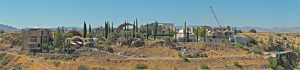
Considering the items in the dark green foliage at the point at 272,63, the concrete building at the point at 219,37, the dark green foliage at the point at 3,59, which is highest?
the concrete building at the point at 219,37

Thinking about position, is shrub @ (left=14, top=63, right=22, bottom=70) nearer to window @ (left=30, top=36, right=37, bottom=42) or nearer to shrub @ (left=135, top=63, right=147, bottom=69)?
window @ (left=30, top=36, right=37, bottom=42)

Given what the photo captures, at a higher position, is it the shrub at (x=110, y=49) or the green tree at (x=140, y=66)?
the shrub at (x=110, y=49)

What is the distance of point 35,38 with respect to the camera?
5228 cm

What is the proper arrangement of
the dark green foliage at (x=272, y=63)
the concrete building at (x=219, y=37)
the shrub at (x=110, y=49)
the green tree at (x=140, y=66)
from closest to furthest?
the green tree at (x=140, y=66), the dark green foliage at (x=272, y=63), the shrub at (x=110, y=49), the concrete building at (x=219, y=37)

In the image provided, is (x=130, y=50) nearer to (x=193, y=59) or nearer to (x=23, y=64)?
(x=193, y=59)

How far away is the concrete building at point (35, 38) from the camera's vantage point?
51219mm

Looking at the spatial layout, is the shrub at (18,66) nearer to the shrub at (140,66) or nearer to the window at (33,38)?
the window at (33,38)

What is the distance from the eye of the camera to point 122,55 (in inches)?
1887

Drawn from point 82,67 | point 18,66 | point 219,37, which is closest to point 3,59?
point 18,66

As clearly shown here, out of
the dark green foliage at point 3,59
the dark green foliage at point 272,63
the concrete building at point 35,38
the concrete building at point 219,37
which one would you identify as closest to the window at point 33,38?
the concrete building at point 35,38

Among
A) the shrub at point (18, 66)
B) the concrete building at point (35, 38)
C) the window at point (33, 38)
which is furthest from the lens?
the window at point (33, 38)

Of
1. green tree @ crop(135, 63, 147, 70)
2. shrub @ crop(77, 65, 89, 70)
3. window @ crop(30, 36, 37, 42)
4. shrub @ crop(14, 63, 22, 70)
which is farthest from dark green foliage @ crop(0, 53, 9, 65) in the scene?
green tree @ crop(135, 63, 147, 70)

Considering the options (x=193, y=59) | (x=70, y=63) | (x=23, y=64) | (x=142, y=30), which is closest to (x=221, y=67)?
(x=193, y=59)

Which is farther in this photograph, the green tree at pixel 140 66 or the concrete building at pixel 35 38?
the concrete building at pixel 35 38
